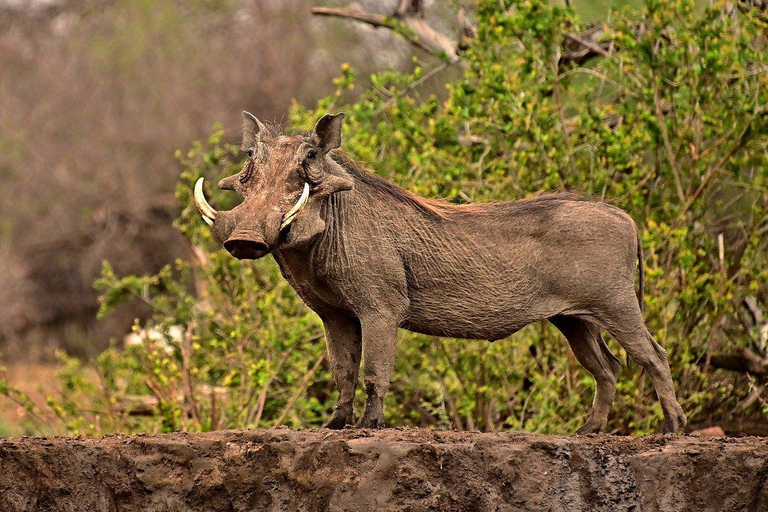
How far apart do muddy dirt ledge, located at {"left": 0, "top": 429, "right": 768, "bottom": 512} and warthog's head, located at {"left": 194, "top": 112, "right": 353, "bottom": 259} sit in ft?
3.17

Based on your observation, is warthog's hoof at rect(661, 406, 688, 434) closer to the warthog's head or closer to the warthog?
the warthog

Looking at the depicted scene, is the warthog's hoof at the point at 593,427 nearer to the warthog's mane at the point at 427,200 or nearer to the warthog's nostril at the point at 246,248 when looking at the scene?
the warthog's mane at the point at 427,200

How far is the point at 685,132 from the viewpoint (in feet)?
32.9

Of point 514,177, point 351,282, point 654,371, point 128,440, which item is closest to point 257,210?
point 351,282

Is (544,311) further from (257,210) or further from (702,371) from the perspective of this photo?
(702,371)

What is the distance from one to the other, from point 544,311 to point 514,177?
381 centimetres

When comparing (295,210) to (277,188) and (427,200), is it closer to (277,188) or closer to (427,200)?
(277,188)

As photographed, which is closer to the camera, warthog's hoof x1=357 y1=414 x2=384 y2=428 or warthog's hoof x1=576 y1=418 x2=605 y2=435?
warthog's hoof x1=357 y1=414 x2=384 y2=428

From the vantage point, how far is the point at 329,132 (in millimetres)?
6402

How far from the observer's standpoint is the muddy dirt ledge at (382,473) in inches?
231

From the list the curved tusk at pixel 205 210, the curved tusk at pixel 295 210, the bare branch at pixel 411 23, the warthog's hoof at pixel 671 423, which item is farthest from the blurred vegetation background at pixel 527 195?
the curved tusk at pixel 295 210

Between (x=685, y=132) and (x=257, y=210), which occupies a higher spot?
(x=257, y=210)

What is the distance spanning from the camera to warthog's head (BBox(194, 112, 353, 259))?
19.6ft

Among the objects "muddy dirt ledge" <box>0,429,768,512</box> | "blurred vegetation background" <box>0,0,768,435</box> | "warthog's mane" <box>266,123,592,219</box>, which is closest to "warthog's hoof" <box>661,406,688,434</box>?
"muddy dirt ledge" <box>0,429,768,512</box>
